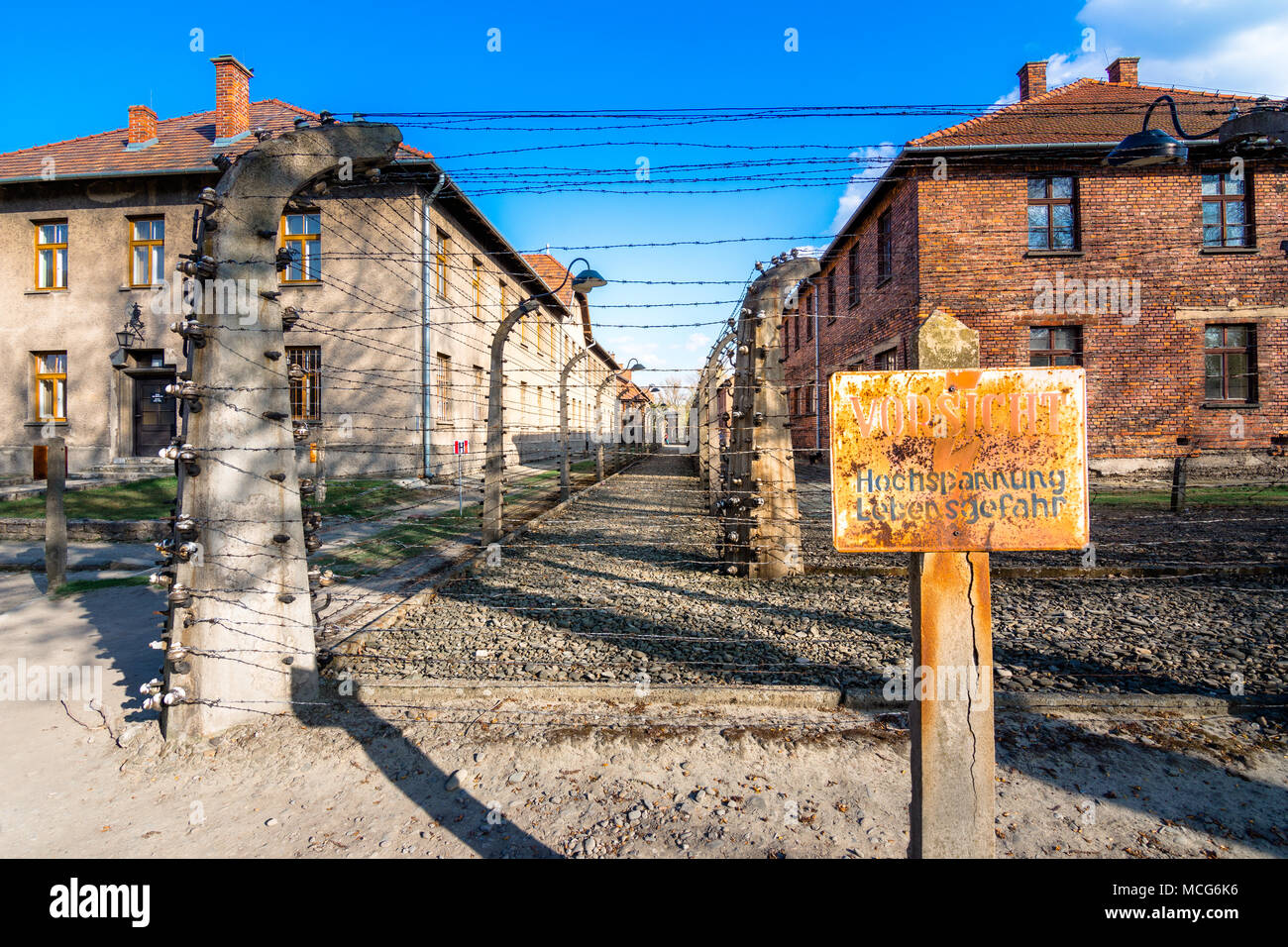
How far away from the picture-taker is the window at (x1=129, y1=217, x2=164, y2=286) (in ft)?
53.4

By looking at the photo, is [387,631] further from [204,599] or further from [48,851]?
[48,851]

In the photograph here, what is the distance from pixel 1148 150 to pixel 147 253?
68.5 ft

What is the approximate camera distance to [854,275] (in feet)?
59.6

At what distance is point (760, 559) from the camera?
627cm

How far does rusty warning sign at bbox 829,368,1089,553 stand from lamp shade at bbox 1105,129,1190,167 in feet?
19.3

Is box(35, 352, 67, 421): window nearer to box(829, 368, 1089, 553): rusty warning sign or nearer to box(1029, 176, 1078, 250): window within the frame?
box(829, 368, 1089, 553): rusty warning sign

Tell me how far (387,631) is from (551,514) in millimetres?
6355

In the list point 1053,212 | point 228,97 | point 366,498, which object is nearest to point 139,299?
point 228,97

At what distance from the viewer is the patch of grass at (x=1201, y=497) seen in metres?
10.7

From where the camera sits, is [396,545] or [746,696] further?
[396,545]

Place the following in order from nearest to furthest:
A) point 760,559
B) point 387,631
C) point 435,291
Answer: point 387,631, point 760,559, point 435,291

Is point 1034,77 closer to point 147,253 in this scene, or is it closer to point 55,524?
point 55,524

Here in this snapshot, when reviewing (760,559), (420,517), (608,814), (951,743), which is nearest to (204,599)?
(608,814)

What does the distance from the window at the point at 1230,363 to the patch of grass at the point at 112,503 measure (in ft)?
66.0
